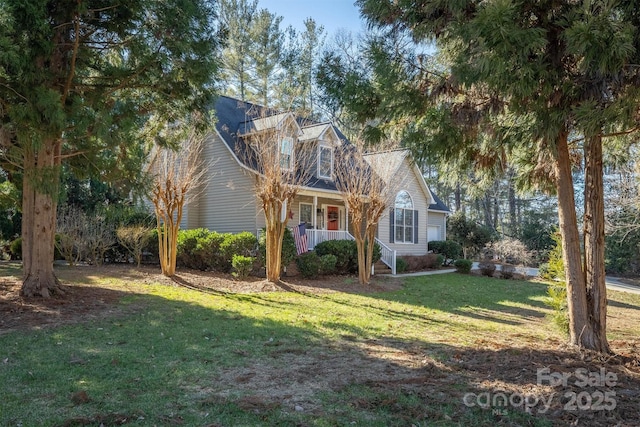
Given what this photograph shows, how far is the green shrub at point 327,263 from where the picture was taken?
1453 cm

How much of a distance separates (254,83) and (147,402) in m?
24.8

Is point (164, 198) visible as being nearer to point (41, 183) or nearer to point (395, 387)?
point (41, 183)

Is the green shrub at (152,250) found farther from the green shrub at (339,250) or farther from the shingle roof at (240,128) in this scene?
the green shrub at (339,250)

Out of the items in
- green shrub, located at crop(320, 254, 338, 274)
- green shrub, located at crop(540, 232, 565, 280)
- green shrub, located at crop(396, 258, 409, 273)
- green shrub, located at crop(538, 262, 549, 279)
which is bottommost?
green shrub, located at crop(396, 258, 409, 273)

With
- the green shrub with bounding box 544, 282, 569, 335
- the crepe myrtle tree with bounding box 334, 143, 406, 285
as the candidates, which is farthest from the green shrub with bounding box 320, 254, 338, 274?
the green shrub with bounding box 544, 282, 569, 335

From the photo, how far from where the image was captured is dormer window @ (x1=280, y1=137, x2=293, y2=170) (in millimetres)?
12323

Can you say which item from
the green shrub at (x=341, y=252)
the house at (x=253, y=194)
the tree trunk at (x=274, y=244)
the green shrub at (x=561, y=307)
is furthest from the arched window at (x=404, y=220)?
the green shrub at (x=561, y=307)

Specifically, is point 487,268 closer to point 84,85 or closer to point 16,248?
point 84,85

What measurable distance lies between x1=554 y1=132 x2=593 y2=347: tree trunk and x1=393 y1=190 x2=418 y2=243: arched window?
1551 centimetres

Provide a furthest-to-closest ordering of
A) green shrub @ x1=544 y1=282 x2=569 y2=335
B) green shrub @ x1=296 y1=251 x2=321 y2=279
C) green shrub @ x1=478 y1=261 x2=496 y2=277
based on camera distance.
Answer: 1. green shrub @ x1=478 y1=261 x2=496 y2=277
2. green shrub @ x1=296 y1=251 x2=321 y2=279
3. green shrub @ x1=544 y1=282 x2=569 y2=335

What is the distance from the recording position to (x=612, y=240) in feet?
76.1

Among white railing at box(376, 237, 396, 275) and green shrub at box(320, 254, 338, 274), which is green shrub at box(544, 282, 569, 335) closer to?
green shrub at box(320, 254, 338, 274)

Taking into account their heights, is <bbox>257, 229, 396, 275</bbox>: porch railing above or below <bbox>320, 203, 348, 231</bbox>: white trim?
below

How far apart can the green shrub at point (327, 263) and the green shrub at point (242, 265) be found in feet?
7.95
